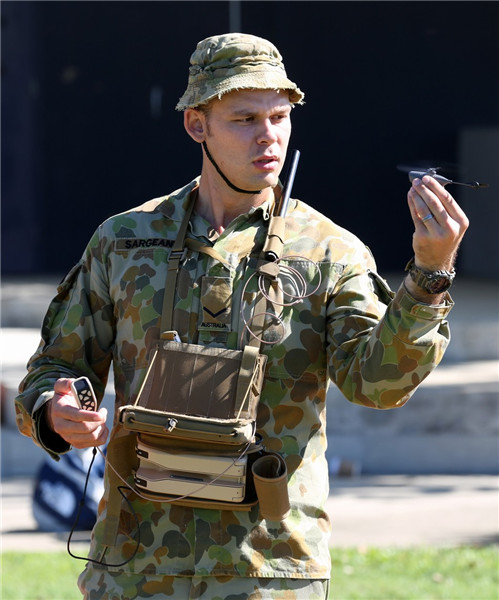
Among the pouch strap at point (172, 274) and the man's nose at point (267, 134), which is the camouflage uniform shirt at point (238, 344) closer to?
the pouch strap at point (172, 274)

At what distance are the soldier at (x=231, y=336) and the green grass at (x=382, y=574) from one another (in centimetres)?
281

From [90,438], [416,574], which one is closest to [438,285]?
[90,438]

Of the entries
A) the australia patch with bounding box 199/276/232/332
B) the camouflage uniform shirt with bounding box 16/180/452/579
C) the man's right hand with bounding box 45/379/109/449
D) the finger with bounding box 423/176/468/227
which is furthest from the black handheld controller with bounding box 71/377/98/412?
the finger with bounding box 423/176/468/227

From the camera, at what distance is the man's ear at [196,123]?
2.96 metres

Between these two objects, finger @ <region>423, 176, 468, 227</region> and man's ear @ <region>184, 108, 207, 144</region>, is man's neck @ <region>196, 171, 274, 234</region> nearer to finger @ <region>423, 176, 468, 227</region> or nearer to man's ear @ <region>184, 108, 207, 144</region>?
man's ear @ <region>184, 108, 207, 144</region>

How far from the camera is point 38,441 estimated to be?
2.83 meters

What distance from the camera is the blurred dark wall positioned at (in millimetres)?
12539

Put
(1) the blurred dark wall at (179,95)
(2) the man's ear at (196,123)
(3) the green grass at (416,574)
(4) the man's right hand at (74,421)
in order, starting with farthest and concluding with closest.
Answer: (1) the blurred dark wall at (179,95)
(3) the green grass at (416,574)
(2) the man's ear at (196,123)
(4) the man's right hand at (74,421)

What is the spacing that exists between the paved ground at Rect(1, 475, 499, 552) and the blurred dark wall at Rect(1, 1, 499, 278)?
18.0 ft

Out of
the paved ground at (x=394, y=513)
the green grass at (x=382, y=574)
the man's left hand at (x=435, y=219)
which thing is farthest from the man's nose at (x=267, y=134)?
the paved ground at (x=394, y=513)

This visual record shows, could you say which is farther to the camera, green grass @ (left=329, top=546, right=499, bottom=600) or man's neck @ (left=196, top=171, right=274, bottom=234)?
green grass @ (left=329, top=546, right=499, bottom=600)

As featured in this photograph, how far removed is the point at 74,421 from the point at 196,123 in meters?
0.81

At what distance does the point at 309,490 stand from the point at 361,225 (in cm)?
1108

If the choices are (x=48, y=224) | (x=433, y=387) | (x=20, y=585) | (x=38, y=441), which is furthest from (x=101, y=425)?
(x=48, y=224)
